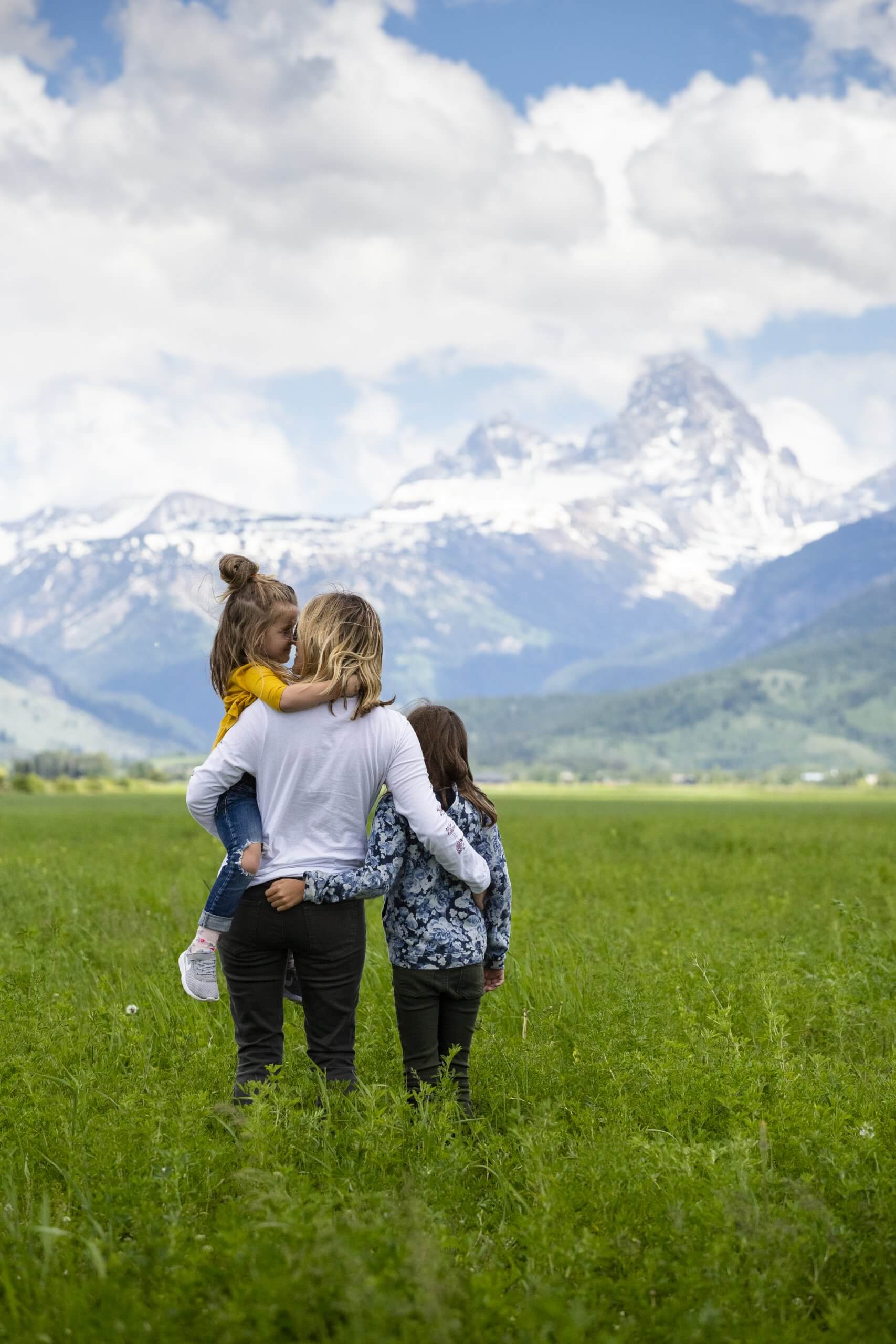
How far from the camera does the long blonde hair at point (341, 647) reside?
562cm

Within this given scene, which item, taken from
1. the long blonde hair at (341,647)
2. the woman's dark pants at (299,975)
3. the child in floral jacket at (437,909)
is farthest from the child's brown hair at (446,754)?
the woman's dark pants at (299,975)

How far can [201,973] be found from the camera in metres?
5.90

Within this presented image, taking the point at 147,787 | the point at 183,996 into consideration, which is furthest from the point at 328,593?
the point at 147,787

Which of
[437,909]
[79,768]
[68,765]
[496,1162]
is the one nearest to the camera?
[496,1162]

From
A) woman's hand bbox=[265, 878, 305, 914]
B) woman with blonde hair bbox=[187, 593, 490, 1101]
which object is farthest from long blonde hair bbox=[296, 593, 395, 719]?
woman's hand bbox=[265, 878, 305, 914]

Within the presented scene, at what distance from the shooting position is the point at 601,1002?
26.6 ft

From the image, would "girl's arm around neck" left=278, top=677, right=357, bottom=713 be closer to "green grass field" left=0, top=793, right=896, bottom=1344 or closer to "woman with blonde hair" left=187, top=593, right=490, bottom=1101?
"woman with blonde hair" left=187, top=593, right=490, bottom=1101

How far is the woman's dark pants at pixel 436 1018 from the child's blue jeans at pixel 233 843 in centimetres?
88

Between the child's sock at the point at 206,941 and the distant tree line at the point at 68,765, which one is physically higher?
the distant tree line at the point at 68,765

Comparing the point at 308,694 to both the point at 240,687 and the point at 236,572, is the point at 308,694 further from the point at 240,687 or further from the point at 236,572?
the point at 236,572

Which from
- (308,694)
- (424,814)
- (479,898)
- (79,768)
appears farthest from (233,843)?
(79,768)

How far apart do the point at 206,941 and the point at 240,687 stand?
1.25 metres

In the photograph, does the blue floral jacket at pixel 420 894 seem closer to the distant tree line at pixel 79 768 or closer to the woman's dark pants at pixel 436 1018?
the woman's dark pants at pixel 436 1018

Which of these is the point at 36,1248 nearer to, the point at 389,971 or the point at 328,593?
the point at 328,593
